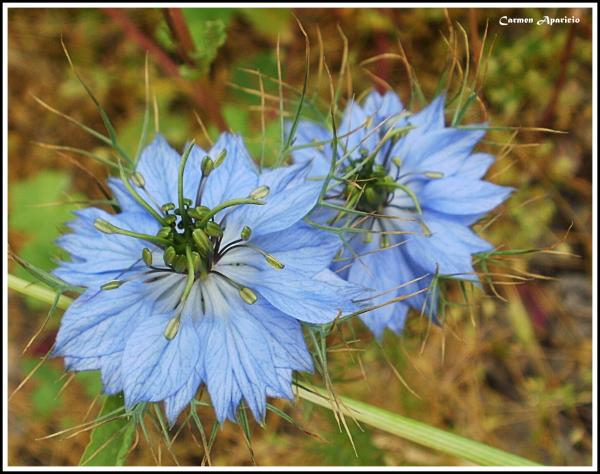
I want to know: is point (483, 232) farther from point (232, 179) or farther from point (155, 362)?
point (155, 362)

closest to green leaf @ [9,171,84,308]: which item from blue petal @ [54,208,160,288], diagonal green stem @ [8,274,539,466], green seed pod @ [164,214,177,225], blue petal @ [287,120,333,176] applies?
diagonal green stem @ [8,274,539,466]

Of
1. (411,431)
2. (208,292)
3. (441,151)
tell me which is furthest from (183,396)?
(441,151)

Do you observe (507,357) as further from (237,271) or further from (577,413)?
(237,271)

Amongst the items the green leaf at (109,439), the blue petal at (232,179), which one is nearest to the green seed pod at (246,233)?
the blue petal at (232,179)

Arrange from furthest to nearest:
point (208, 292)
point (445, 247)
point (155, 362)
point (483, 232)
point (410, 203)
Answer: point (483, 232)
point (410, 203)
point (445, 247)
point (208, 292)
point (155, 362)

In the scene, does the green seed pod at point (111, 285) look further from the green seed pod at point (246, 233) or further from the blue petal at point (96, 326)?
the green seed pod at point (246, 233)

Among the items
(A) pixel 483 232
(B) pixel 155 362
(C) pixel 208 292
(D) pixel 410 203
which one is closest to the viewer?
(B) pixel 155 362

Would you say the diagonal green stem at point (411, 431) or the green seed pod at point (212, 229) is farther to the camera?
the diagonal green stem at point (411, 431)
